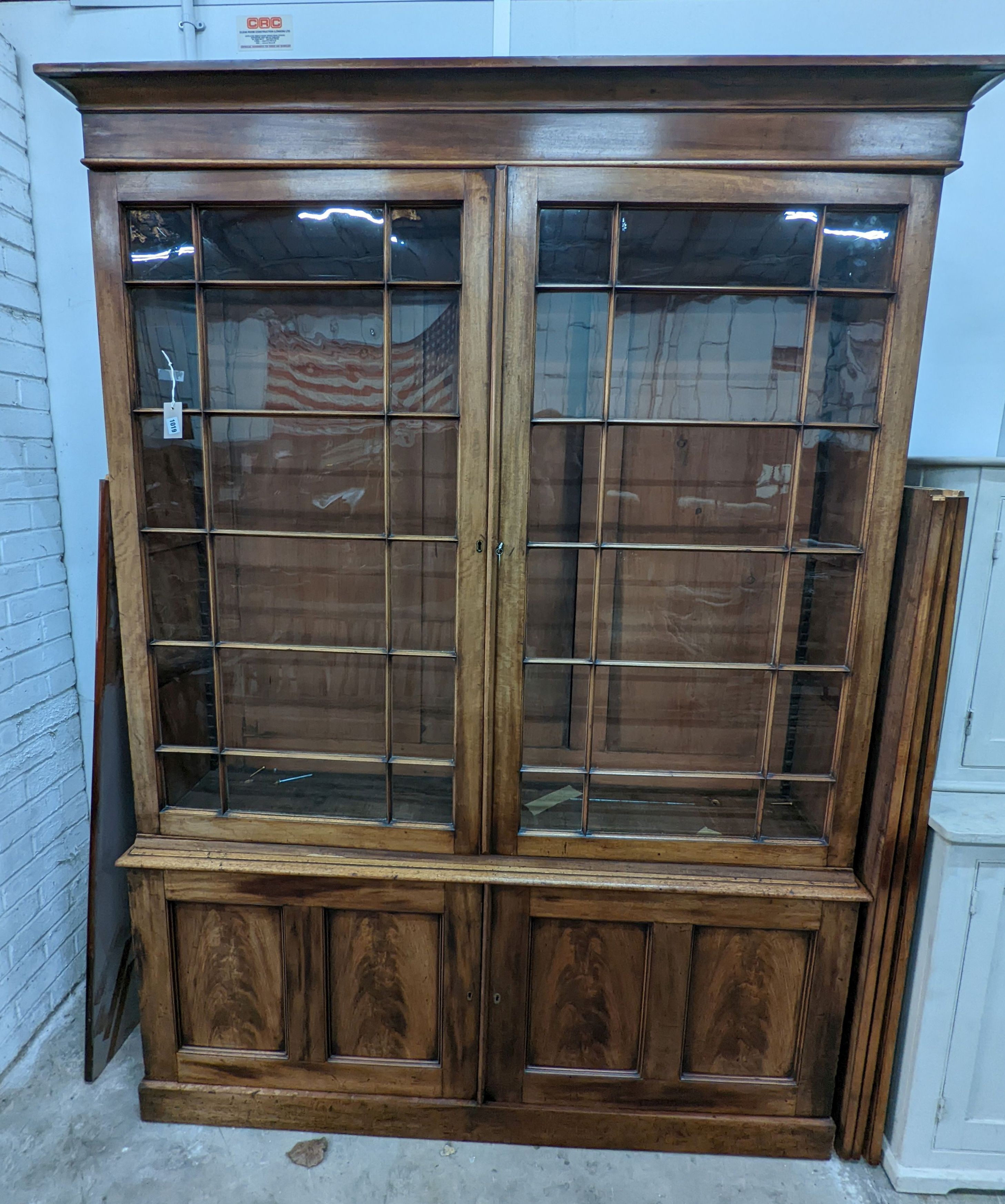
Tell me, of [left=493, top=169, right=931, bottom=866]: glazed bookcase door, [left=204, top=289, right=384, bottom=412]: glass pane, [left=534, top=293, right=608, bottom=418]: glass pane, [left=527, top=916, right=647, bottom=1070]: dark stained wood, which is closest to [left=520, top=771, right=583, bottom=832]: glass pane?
[left=493, top=169, right=931, bottom=866]: glazed bookcase door

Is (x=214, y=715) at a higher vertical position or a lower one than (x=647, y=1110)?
higher

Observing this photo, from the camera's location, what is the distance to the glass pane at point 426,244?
1378mm

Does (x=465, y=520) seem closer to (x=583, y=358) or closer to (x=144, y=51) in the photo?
(x=583, y=358)

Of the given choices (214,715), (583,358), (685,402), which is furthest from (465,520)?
(214,715)

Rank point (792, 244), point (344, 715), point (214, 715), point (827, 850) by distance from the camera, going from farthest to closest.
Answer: point (344, 715), point (214, 715), point (827, 850), point (792, 244)

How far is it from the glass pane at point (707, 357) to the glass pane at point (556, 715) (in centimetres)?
62

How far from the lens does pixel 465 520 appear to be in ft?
4.65

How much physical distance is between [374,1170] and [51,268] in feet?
7.62

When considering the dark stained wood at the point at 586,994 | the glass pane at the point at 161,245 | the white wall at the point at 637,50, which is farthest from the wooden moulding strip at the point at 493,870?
the glass pane at the point at 161,245

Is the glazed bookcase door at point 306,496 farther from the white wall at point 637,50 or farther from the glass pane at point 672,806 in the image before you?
the white wall at point 637,50

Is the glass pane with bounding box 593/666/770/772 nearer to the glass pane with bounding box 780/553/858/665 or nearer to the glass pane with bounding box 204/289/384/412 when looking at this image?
the glass pane with bounding box 780/553/858/665

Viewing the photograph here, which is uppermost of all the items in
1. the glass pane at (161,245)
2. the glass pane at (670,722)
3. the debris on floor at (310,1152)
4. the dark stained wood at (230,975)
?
the glass pane at (161,245)

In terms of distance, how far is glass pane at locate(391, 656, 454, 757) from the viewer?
161cm

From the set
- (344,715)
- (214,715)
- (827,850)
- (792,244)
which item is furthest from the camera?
(344,715)
